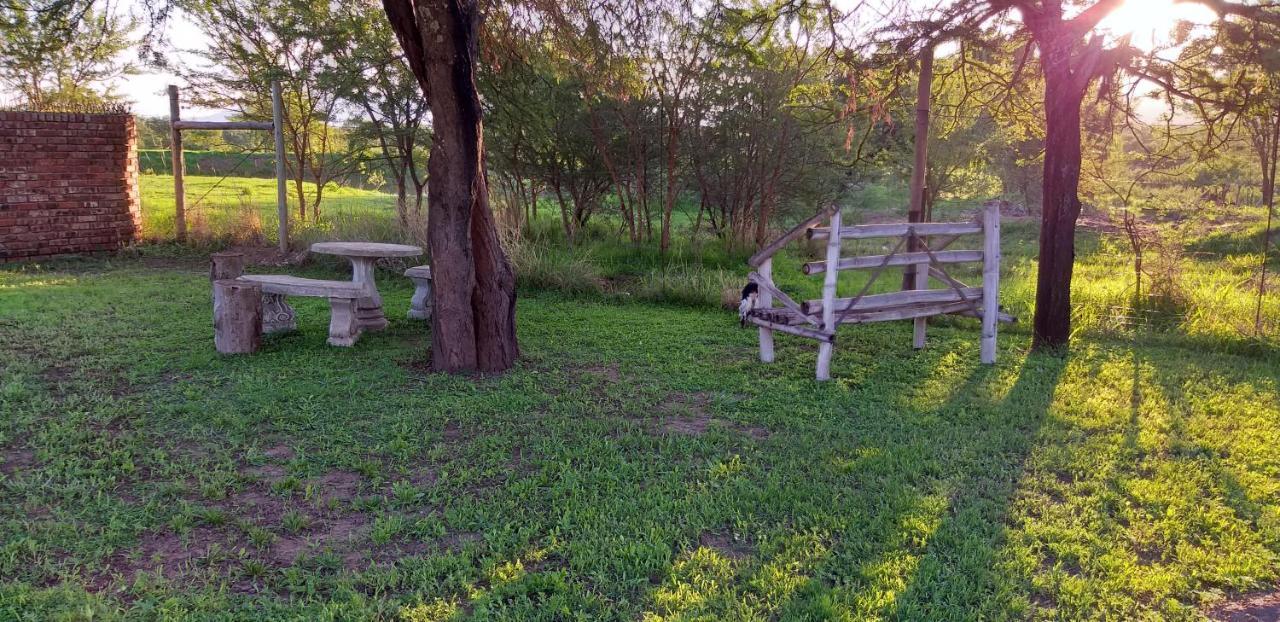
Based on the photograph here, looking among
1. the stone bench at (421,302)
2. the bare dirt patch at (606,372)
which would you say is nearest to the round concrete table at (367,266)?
the stone bench at (421,302)

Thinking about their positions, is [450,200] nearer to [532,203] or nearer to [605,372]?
[605,372]

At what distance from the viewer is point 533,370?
5910mm

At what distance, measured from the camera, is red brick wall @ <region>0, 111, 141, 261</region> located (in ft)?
33.4

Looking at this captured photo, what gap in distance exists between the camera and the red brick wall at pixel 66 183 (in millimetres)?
10180

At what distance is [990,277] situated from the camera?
20.3ft

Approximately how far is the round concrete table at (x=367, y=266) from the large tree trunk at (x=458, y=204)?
4.78ft

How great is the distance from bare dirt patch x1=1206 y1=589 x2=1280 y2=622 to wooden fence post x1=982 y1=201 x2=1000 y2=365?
3381 mm

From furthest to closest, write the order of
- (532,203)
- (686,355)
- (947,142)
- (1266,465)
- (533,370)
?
(947,142)
(532,203)
(686,355)
(533,370)
(1266,465)

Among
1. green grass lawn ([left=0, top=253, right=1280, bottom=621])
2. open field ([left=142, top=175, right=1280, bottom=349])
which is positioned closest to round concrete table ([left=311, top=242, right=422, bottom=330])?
green grass lawn ([left=0, top=253, right=1280, bottom=621])

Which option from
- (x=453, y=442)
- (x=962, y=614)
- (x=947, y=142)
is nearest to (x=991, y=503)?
(x=962, y=614)

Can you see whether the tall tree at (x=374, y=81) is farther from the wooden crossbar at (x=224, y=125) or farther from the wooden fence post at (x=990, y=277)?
the wooden fence post at (x=990, y=277)

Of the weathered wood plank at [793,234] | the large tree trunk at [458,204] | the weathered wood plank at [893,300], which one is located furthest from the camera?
the weathered wood plank at [893,300]

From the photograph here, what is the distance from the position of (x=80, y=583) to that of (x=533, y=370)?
3448 mm

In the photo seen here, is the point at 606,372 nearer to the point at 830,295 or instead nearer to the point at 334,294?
the point at 830,295
